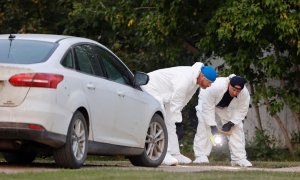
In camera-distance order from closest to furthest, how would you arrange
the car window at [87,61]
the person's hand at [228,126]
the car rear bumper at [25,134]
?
the car rear bumper at [25,134] → the car window at [87,61] → the person's hand at [228,126]

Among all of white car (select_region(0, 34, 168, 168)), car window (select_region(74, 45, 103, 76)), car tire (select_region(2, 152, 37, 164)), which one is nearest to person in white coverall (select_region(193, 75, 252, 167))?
white car (select_region(0, 34, 168, 168))

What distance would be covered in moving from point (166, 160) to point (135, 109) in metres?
1.67

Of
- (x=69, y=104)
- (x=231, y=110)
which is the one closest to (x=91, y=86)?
(x=69, y=104)

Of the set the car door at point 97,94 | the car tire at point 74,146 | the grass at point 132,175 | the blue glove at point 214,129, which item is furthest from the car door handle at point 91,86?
the blue glove at point 214,129

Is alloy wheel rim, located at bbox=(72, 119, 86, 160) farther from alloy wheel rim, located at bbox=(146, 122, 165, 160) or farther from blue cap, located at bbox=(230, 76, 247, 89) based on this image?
blue cap, located at bbox=(230, 76, 247, 89)

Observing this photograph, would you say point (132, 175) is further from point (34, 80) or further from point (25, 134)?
point (34, 80)

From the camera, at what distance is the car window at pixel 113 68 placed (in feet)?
39.2

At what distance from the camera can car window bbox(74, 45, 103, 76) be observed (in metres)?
11.3

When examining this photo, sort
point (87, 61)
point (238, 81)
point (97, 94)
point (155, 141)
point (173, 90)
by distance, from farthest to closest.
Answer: point (173, 90)
point (238, 81)
point (155, 141)
point (87, 61)
point (97, 94)

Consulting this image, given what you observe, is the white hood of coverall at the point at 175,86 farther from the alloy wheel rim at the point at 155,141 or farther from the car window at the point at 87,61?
the car window at the point at 87,61

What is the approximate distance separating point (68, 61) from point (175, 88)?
3432 mm

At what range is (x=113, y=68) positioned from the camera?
12.2 meters

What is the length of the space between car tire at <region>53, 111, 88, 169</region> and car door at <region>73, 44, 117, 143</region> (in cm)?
24

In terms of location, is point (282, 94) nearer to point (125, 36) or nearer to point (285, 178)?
point (125, 36)
